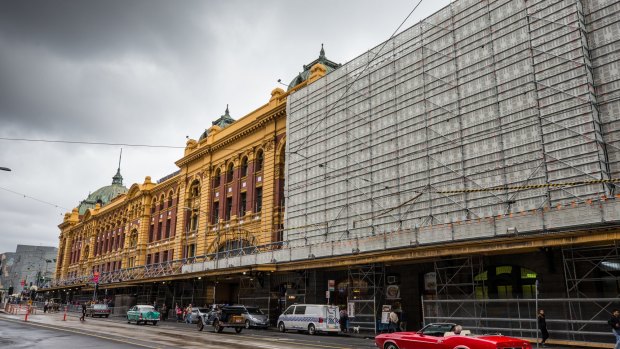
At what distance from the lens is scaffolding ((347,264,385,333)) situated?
26.8 m

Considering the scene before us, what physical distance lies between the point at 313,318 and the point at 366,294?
3.59 m

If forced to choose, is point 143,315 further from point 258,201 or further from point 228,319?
point 258,201

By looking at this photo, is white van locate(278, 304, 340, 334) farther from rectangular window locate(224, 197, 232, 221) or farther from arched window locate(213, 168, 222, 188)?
arched window locate(213, 168, 222, 188)

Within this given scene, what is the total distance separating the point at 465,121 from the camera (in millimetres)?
25078

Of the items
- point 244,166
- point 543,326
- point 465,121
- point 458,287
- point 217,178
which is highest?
point 244,166

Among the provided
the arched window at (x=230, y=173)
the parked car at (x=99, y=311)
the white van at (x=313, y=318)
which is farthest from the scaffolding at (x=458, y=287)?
the parked car at (x=99, y=311)

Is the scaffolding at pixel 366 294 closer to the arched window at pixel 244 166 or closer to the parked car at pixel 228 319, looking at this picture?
the parked car at pixel 228 319

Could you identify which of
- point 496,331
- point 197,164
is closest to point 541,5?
point 496,331

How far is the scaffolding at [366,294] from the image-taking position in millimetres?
26812

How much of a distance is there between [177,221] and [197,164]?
6.75 metres

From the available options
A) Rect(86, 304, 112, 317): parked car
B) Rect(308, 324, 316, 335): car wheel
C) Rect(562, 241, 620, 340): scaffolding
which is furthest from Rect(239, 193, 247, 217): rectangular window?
Rect(562, 241, 620, 340): scaffolding

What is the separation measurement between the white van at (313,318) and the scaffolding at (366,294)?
1512 mm

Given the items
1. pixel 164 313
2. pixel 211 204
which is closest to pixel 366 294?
pixel 211 204

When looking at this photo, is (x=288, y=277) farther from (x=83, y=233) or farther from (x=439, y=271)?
(x=83, y=233)
